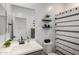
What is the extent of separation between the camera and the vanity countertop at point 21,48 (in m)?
1.00

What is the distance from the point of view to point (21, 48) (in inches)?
41.8

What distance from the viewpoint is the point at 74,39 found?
123 centimetres

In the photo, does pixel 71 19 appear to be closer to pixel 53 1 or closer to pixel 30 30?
pixel 53 1

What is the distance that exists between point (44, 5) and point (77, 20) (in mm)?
690

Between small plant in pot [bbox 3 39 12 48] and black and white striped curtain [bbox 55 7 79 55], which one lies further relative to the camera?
black and white striped curtain [bbox 55 7 79 55]

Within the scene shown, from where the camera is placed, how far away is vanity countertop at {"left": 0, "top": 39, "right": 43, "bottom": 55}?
100cm

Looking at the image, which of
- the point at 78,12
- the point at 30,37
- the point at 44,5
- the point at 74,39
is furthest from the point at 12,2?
the point at 74,39

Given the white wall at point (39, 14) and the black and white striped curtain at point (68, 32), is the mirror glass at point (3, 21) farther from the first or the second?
the black and white striped curtain at point (68, 32)

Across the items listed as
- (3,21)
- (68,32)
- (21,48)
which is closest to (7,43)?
(21,48)

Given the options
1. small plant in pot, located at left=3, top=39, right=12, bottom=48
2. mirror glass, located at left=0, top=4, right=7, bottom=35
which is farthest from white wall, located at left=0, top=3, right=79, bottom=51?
small plant in pot, located at left=3, top=39, right=12, bottom=48

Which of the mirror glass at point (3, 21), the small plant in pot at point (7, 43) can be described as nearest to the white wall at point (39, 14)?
the mirror glass at point (3, 21)

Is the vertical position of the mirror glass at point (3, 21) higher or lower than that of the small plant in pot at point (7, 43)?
higher

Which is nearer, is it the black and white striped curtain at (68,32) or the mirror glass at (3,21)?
the mirror glass at (3,21)

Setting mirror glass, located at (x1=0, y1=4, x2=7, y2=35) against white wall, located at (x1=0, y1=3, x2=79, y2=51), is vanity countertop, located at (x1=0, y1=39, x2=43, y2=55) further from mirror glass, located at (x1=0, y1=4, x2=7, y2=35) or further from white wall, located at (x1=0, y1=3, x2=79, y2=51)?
mirror glass, located at (x1=0, y1=4, x2=7, y2=35)
